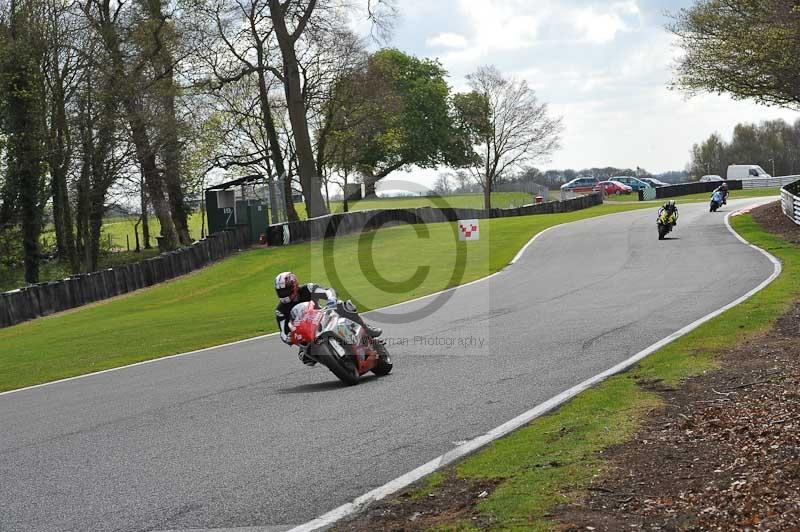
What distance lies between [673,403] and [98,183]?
119 ft

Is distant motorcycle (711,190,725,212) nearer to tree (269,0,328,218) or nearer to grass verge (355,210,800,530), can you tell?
tree (269,0,328,218)

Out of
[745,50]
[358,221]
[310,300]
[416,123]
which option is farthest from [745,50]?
[416,123]

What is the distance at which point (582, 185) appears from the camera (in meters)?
84.9

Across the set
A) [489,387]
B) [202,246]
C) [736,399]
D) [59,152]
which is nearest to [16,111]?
[59,152]

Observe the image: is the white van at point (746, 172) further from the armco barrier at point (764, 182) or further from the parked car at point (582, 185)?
the parked car at point (582, 185)

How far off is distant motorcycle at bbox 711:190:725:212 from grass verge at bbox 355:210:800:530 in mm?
33392

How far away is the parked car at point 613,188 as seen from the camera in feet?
259

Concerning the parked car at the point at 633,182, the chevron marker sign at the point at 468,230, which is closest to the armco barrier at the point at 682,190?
the parked car at the point at 633,182

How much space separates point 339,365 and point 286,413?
1.59 metres

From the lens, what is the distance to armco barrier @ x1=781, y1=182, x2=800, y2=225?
35.0 m

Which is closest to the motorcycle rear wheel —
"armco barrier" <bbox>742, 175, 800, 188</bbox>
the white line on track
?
the white line on track

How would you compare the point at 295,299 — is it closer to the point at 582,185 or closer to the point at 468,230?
the point at 468,230

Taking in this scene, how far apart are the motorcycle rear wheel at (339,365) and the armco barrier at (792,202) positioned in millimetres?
27281

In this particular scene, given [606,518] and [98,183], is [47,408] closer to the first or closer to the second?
[606,518]
